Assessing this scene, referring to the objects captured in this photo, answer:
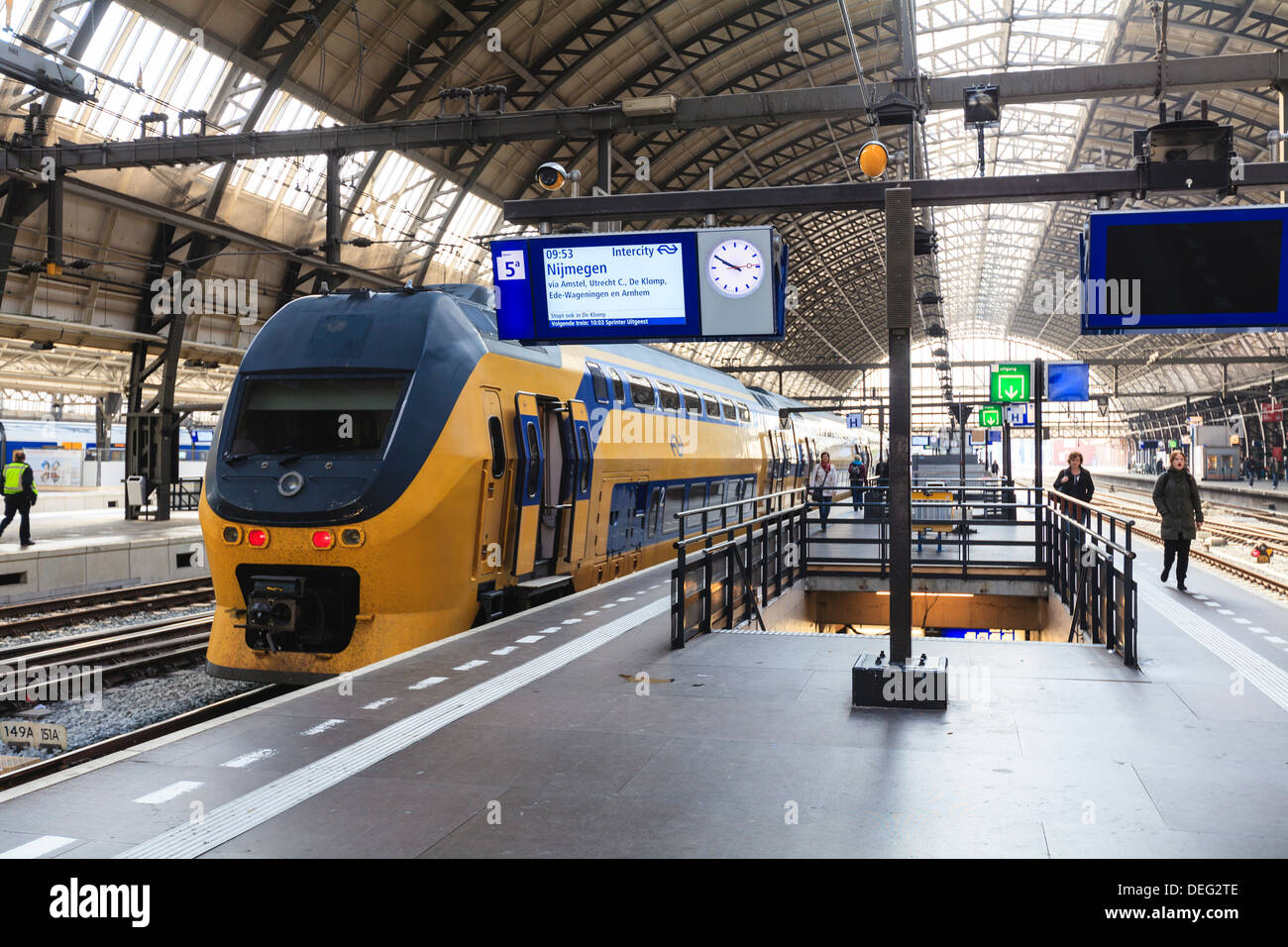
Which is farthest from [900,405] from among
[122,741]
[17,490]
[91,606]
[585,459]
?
[17,490]

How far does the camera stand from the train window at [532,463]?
33.4 feet

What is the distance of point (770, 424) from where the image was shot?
78.2 ft

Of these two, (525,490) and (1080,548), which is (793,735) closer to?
(525,490)

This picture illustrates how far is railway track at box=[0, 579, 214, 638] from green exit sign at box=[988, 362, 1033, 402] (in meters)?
15.7

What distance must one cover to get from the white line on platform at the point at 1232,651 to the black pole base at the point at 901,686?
2266 millimetres

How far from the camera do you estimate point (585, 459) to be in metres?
11.6

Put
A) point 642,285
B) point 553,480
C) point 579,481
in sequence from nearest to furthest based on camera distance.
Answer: point 642,285
point 553,480
point 579,481

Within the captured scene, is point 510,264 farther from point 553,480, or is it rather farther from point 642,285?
point 553,480

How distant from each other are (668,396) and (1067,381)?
13.7m

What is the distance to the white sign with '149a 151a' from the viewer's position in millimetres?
8672

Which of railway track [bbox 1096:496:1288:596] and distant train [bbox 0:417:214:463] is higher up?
distant train [bbox 0:417:214:463]

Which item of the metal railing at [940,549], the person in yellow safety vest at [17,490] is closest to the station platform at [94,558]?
the person in yellow safety vest at [17,490]

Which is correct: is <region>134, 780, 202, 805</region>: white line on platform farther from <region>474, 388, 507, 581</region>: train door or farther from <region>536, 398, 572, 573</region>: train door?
<region>536, 398, 572, 573</region>: train door

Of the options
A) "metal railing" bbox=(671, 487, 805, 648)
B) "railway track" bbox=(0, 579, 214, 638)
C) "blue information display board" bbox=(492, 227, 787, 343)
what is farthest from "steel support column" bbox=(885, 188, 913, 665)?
"railway track" bbox=(0, 579, 214, 638)
